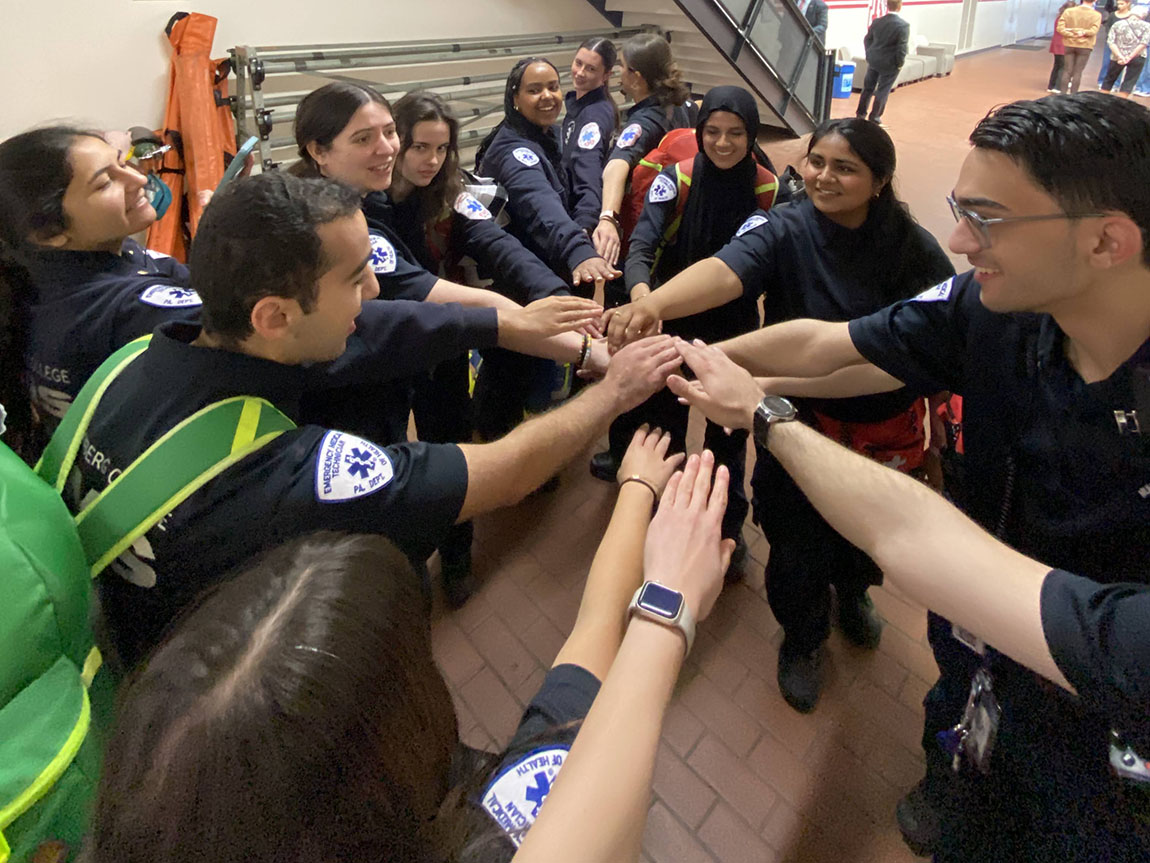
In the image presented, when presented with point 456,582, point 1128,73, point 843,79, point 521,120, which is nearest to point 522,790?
point 456,582

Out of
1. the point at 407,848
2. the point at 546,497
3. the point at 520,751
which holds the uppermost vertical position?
the point at 407,848

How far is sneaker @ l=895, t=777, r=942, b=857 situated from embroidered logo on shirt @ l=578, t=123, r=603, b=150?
3.11 m

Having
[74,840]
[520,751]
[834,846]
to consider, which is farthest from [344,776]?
[834,846]

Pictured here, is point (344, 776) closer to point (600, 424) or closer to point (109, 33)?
point (600, 424)

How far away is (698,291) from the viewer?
2090mm

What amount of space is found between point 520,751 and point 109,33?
4.79 m

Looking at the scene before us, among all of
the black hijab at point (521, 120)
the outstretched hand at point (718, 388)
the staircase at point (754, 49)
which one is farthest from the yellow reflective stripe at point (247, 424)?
the staircase at point (754, 49)

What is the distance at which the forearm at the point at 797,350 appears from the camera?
5.42 ft

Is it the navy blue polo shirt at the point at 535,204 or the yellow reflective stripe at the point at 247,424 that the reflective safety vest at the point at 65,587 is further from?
the navy blue polo shirt at the point at 535,204

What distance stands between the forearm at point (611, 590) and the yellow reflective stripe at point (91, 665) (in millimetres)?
765

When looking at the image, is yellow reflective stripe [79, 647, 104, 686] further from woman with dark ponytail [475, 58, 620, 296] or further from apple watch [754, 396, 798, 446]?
woman with dark ponytail [475, 58, 620, 296]

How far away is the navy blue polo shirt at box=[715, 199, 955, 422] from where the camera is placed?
1.87 metres

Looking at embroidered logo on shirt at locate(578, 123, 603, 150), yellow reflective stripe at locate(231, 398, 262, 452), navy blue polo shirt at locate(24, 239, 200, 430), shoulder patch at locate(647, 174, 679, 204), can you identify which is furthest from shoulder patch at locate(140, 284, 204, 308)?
embroidered logo on shirt at locate(578, 123, 603, 150)

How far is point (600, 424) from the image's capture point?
1.69 meters
